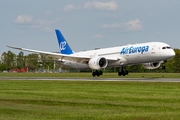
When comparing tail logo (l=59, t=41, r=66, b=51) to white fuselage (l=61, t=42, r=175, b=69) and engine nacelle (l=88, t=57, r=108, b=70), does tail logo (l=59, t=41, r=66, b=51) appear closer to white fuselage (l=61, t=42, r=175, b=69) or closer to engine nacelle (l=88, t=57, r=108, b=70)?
white fuselage (l=61, t=42, r=175, b=69)

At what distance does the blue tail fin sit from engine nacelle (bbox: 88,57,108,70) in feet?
49.4

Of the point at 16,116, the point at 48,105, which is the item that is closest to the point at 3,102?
the point at 48,105

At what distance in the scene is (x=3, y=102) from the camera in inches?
760

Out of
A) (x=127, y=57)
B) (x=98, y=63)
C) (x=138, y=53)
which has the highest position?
(x=138, y=53)

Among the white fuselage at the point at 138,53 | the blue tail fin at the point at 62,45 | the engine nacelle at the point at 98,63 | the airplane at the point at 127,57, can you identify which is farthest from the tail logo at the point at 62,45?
the engine nacelle at the point at 98,63

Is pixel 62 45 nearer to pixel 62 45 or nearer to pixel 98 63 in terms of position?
pixel 62 45

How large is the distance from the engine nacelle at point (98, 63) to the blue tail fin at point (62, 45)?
1506cm

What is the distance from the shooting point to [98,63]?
56094 mm

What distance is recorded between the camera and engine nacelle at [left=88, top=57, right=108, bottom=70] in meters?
56.2

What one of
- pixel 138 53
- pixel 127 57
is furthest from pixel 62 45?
pixel 138 53

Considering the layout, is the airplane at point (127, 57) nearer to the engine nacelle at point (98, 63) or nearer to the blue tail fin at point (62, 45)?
the engine nacelle at point (98, 63)

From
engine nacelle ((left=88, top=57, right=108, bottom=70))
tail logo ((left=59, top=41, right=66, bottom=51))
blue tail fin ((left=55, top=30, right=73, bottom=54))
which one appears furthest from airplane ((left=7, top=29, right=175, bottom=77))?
tail logo ((left=59, top=41, right=66, bottom=51))

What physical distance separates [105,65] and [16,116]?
43005 mm

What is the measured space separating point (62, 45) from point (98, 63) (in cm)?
1825
